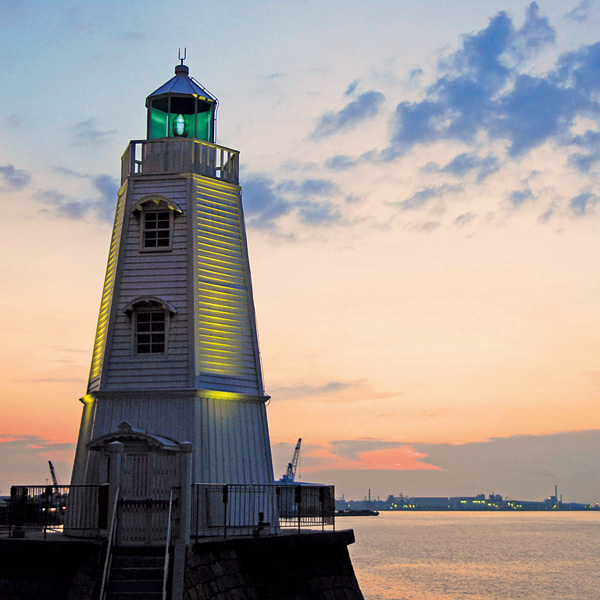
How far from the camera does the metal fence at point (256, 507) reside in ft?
75.5

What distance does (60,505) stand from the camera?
2445 cm

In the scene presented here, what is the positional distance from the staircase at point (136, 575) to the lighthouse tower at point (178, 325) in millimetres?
3966

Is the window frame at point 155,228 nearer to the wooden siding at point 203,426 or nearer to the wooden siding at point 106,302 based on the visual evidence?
the wooden siding at point 106,302

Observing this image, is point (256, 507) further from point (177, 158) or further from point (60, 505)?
point (177, 158)

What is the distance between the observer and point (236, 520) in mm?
23969

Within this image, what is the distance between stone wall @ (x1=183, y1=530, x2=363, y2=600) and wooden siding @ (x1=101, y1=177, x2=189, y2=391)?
217 inches

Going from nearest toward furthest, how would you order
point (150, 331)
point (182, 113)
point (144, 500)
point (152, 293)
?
1. point (144, 500)
2. point (150, 331)
3. point (152, 293)
4. point (182, 113)

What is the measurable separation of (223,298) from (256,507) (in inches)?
234

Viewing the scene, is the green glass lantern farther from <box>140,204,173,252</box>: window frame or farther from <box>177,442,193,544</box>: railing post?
<box>177,442,193,544</box>: railing post

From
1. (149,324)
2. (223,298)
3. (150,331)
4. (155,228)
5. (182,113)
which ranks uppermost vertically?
(182,113)

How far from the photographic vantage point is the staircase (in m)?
17.6

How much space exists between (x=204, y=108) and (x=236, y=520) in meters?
12.7

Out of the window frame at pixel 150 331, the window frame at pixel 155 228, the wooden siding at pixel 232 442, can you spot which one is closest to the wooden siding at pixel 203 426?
the wooden siding at pixel 232 442

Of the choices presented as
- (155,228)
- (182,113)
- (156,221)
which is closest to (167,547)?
(155,228)
